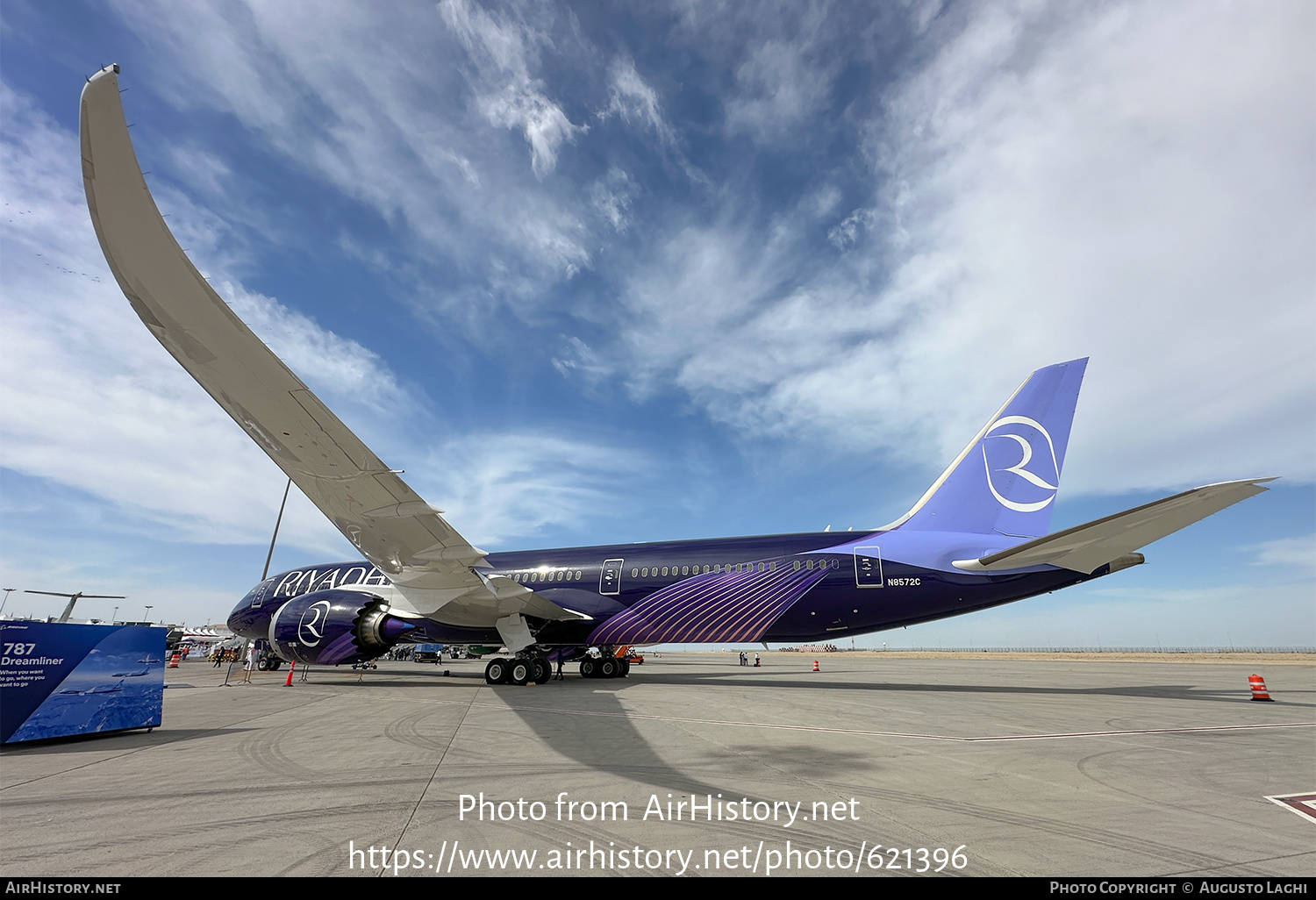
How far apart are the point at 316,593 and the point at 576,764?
45.9 ft

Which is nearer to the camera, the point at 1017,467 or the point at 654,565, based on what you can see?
the point at 1017,467

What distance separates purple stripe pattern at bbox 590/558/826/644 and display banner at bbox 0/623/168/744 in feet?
31.6

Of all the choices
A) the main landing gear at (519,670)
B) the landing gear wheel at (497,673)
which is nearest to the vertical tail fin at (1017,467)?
the main landing gear at (519,670)

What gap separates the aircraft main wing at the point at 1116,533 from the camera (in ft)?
29.1

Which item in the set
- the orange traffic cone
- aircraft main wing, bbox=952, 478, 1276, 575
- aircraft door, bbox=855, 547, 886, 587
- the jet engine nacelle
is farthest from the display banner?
the orange traffic cone

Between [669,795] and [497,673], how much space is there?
1194 centimetres

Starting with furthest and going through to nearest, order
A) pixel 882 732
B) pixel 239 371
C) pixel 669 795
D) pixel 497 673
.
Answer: pixel 497 673 < pixel 882 732 < pixel 239 371 < pixel 669 795

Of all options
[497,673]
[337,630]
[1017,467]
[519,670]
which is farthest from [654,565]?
[1017,467]

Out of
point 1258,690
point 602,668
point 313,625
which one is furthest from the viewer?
point 602,668

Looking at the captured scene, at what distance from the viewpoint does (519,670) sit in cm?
1484

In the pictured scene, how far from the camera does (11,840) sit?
A: 11.8 feet

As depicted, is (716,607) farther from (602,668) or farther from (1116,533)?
(1116,533)
